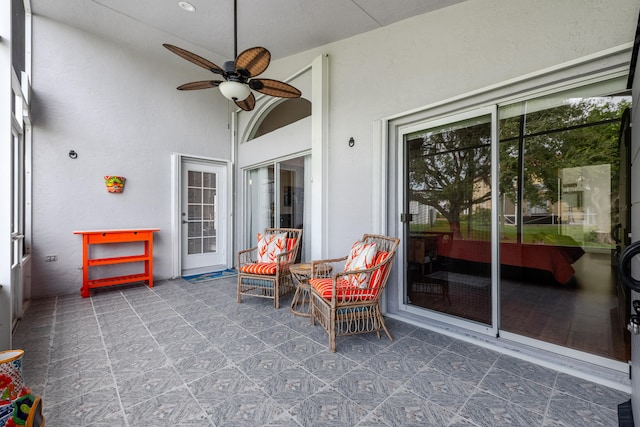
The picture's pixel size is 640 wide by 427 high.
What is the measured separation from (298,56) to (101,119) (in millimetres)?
3055

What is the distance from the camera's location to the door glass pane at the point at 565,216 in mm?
2197

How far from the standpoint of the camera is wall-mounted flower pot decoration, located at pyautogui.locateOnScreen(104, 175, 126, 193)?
4090mm

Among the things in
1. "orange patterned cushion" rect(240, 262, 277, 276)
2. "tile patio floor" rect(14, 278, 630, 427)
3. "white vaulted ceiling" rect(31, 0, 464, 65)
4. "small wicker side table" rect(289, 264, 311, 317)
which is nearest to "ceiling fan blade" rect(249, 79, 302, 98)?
"white vaulted ceiling" rect(31, 0, 464, 65)

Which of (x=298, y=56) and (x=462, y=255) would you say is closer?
(x=462, y=255)

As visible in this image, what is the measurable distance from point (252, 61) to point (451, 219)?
2265 millimetres

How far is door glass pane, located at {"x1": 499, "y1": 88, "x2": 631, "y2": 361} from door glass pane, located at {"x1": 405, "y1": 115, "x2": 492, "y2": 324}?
164mm

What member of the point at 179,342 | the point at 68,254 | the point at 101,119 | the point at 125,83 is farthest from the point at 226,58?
the point at 179,342

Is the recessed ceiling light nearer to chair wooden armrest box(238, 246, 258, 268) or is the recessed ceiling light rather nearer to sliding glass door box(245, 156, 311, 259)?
sliding glass door box(245, 156, 311, 259)

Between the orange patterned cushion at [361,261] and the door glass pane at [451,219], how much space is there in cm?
60

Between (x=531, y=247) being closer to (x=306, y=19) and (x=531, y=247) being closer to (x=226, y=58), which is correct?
(x=306, y=19)

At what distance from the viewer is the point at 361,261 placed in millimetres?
2650

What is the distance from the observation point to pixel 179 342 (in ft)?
7.91

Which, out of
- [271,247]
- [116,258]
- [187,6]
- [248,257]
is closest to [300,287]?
[271,247]

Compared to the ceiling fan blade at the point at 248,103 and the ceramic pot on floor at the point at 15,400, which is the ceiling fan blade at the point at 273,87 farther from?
the ceramic pot on floor at the point at 15,400
